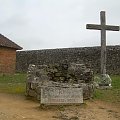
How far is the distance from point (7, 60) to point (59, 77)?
19603 mm

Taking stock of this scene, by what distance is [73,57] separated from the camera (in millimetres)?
34094

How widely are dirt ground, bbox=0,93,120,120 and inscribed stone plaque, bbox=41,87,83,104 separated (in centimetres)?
27

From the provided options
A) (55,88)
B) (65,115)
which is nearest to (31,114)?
(65,115)

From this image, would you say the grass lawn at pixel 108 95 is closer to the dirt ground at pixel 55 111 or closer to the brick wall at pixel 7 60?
the dirt ground at pixel 55 111

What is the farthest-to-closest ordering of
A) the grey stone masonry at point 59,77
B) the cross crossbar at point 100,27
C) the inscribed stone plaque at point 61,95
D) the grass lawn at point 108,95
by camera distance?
the cross crossbar at point 100,27 < the grass lawn at point 108,95 < the grey stone masonry at point 59,77 < the inscribed stone plaque at point 61,95

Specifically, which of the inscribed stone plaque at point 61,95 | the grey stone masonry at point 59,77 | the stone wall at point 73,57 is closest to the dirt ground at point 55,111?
the inscribed stone plaque at point 61,95

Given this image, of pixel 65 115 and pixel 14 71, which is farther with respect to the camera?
pixel 14 71

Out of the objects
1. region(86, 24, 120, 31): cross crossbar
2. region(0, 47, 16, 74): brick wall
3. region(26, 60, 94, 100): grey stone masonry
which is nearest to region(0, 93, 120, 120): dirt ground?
region(26, 60, 94, 100): grey stone masonry

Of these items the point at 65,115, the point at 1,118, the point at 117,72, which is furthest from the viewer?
the point at 117,72

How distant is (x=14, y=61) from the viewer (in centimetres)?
3550

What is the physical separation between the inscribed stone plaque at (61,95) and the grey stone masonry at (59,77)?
119 centimetres

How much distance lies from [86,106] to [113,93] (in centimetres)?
356

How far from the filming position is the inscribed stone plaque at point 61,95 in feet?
40.5

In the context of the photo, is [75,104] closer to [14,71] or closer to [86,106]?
[86,106]
